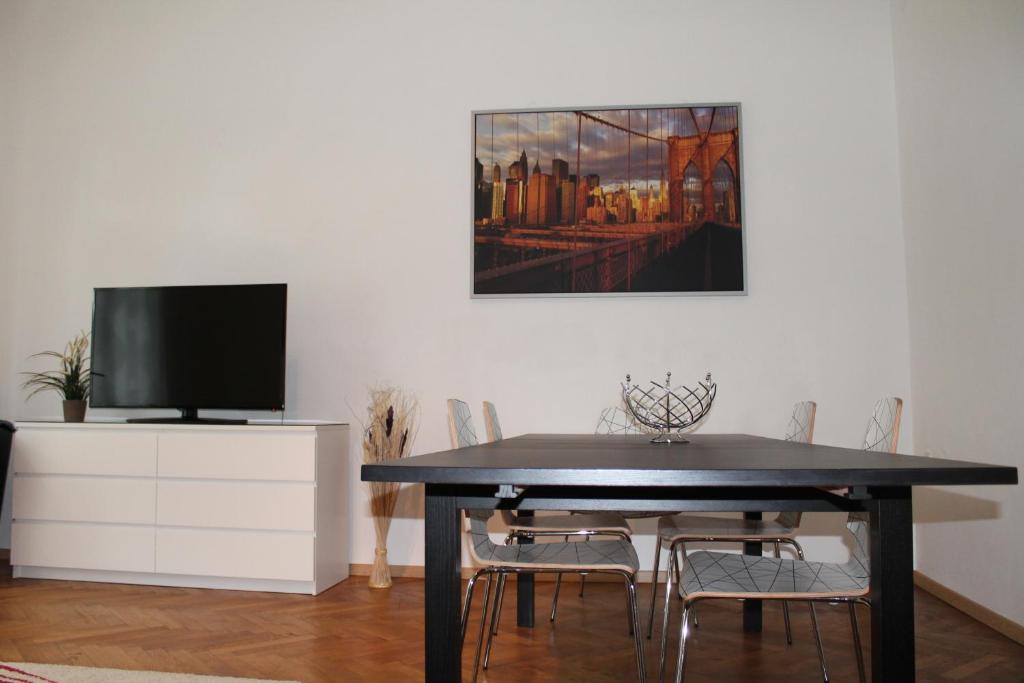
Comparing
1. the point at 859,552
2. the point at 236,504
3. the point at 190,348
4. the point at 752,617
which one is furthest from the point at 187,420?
the point at 859,552

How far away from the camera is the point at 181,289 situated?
436cm

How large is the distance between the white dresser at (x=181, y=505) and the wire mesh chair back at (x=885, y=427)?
2523 mm

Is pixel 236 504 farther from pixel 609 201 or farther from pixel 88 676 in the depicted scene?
pixel 609 201

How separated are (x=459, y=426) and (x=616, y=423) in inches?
65.9

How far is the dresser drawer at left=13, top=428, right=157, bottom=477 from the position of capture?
4.06 meters

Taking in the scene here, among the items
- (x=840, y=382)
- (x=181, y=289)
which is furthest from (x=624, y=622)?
(x=181, y=289)

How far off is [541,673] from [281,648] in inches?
40.2

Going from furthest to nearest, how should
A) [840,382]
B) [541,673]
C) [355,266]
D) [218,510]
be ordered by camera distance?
[355,266] < [840,382] < [218,510] < [541,673]

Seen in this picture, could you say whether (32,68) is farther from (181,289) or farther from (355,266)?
(355,266)

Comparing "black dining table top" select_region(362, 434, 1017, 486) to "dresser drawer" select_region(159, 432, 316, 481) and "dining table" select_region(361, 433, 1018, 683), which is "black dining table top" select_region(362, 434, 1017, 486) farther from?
"dresser drawer" select_region(159, 432, 316, 481)

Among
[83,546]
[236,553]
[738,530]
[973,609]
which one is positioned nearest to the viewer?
[738,530]

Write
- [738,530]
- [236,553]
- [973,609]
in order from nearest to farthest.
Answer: [738,530], [973,609], [236,553]

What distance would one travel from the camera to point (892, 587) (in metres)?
1.63

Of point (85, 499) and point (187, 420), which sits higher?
point (187, 420)
